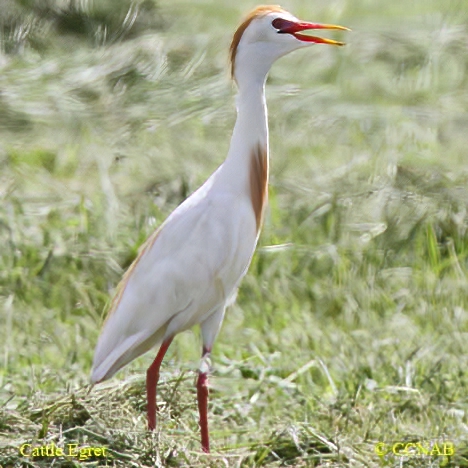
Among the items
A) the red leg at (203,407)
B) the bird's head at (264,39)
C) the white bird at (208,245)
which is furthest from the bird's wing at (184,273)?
the bird's head at (264,39)

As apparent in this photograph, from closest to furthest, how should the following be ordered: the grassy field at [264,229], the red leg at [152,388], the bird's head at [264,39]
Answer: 1. the bird's head at [264,39]
2. the red leg at [152,388]
3. the grassy field at [264,229]

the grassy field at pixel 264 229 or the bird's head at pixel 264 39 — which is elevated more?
the bird's head at pixel 264 39

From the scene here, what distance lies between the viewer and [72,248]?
4.35 metres

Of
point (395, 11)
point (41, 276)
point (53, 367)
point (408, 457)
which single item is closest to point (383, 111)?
point (395, 11)

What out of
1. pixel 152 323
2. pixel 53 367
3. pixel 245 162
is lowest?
pixel 53 367

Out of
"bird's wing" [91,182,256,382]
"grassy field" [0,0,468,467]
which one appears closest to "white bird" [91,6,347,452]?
"bird's wing" [91,182,256,382]

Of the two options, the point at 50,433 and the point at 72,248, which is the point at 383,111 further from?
the point at 50,433

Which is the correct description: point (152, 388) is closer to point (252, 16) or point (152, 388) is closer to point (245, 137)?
point (245, 137)

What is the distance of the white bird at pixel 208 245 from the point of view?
300 cm

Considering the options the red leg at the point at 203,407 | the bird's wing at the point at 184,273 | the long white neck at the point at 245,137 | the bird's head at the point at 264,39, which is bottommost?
the red leg at the point at 203,407

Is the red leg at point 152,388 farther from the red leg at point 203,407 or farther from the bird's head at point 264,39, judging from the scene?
the bird's head at point 264,39

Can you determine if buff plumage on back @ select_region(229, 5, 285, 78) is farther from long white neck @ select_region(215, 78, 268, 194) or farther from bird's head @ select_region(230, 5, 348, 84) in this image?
long white neck @ select_region(215, 78, 268, 194)

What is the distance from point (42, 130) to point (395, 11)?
2280 millimetres

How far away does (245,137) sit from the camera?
3027 millimetres
